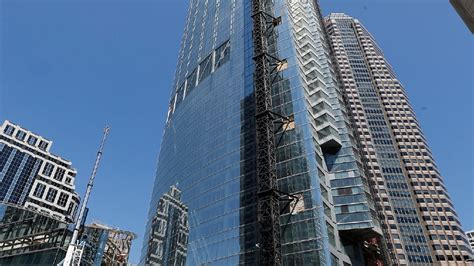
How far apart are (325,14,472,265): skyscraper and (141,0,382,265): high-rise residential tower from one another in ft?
86.8

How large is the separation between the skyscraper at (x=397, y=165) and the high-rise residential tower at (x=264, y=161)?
86.8 feet

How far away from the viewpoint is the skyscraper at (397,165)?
11850 centimetres

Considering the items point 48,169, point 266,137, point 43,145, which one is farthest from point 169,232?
point 43,145

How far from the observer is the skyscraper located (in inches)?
4665

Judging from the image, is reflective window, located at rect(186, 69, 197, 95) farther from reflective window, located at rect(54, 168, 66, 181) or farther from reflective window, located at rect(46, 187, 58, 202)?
reflective window, located at rect(54, 168, 66, 181)

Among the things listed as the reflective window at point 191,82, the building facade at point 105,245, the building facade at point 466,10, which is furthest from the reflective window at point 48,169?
the building facade at point 466,10

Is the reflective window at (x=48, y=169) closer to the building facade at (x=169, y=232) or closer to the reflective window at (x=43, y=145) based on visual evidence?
the reflective window at (x=43, y=145)

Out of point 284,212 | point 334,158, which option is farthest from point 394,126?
point 284,212

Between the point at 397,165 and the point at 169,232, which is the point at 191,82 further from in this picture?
the point at 397,165

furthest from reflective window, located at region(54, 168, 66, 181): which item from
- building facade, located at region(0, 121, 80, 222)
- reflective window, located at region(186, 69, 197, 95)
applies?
reflective window, located at region(186, 69, 197, 95)

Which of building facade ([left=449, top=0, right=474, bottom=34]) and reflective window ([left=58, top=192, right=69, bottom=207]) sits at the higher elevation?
reflective window ([left=58, top=192, right=69, bottom=207])

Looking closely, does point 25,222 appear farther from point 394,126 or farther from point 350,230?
point 394,126

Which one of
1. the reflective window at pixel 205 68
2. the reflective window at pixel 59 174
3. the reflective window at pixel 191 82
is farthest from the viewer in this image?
the reflective window at pixel 59 174

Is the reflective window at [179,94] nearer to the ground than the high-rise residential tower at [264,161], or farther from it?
farther from it
